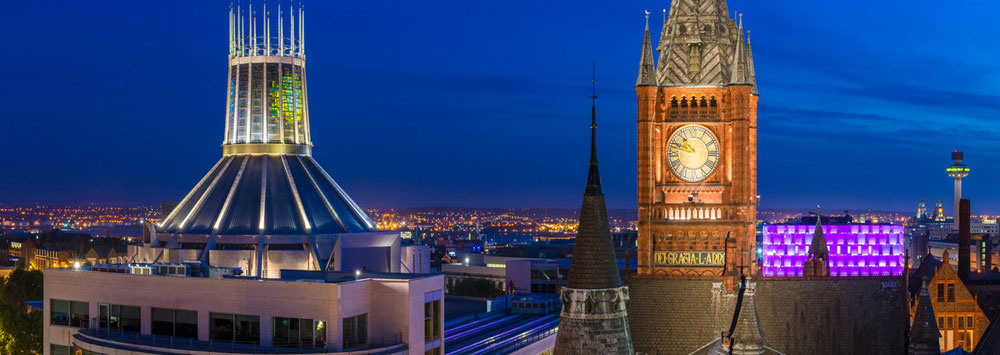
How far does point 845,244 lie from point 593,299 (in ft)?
477

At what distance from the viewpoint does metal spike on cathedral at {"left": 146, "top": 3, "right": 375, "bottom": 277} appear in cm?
7794

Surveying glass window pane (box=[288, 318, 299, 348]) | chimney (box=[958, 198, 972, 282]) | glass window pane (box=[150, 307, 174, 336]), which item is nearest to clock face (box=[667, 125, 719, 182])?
glass window pane (box=[288, 318, 299, 348])

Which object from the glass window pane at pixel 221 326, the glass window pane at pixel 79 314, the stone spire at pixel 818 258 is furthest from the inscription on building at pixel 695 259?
the glass window pane at pixel 79 314

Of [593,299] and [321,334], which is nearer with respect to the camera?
[593,299]

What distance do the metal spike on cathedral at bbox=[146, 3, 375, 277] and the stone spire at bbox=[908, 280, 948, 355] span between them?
45.7 m

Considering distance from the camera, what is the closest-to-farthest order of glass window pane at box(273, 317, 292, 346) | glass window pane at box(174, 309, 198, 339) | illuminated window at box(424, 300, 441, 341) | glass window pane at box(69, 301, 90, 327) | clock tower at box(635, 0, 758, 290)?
glass window pane at box(273, 317, 292, 346) → glass window pane at box(174, 309, 198, 339) → illuminated window at box(424, 300, 441, 341) → glass window pane at box(69, 301, 90, 327) → clock tower at box(635, 0, 758, 290)

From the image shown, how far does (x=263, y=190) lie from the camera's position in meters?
81.8

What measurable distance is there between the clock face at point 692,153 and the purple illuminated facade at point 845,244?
100321mm

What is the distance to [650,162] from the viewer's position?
59438mm

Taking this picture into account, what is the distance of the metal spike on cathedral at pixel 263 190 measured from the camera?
77.9 m

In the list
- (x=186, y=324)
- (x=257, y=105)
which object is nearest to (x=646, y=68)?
(x=186, y=324)

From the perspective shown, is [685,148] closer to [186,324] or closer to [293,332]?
[293,332]

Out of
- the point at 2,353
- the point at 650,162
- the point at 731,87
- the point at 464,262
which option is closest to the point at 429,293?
the point at 650,162

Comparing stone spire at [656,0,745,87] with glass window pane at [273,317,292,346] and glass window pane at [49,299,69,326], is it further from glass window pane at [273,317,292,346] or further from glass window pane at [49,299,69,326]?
glass window pane at [49,299,69,326]
